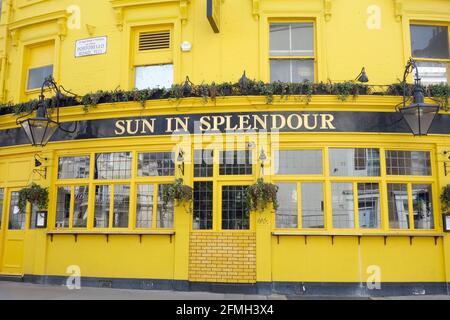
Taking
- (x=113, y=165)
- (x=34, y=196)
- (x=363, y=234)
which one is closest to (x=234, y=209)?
(x=363, y=234)

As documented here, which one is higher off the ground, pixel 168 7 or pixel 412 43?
pixel 168 7

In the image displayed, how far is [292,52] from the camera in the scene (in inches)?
413

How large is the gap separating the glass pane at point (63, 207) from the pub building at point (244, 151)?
5 cm

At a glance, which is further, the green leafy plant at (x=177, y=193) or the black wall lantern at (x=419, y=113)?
the green leafy plant at (x=177, y=193)

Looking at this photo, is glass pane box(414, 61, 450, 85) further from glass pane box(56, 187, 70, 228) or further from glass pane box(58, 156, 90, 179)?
glass pane box(56, 187, 70, 228)

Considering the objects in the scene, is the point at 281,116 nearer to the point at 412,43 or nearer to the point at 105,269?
the point at 412,43

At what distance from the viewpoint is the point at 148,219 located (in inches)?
400

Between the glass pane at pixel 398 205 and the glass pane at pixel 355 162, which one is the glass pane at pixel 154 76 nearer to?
the glass pane at pixel 355 162

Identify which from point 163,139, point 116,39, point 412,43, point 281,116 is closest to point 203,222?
point 163,139

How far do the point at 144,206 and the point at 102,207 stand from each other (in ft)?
3.67

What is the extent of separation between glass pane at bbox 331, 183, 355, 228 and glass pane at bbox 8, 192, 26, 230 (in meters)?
7.99

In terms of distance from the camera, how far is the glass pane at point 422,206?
964cm

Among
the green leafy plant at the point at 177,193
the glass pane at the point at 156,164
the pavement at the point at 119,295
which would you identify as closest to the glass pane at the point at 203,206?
the green leafy plant at the point at 177,193

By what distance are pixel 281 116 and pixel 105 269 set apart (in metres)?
5.51
